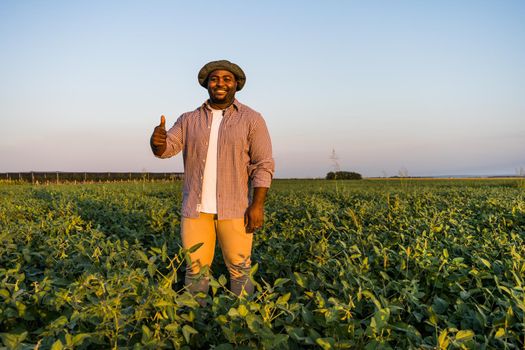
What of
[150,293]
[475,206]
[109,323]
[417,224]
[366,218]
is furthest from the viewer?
[475,206]

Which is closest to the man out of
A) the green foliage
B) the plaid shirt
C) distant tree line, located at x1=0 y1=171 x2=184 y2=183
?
the plaid shirt

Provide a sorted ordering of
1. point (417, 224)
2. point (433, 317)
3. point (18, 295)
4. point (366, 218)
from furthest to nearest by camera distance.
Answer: point (366, 218), point (417, 224), point (18, 295), point (433, 317)

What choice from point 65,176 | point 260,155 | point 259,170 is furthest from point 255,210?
point 65,176

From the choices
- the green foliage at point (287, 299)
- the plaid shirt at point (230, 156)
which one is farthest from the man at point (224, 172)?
the green foliage at point (287, 299)

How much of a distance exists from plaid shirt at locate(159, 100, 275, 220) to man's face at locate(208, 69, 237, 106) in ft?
0.30

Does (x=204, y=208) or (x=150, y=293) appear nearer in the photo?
(x=150, y=293)

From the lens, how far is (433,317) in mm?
2428

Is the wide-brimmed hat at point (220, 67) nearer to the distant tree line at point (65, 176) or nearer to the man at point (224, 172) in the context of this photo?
the man at point (224, 172)

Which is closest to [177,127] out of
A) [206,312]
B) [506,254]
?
[206,312]

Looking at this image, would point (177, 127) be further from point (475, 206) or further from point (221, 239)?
point (475, 206)

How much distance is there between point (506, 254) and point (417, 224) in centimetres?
158

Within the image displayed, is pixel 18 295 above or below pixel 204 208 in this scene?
below

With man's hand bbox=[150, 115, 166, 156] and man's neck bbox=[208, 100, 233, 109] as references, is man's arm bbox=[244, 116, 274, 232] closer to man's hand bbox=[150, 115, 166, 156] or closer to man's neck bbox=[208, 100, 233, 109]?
man's neck bbox=[208, 100, 233, 109]

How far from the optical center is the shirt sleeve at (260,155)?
3.47 meters
